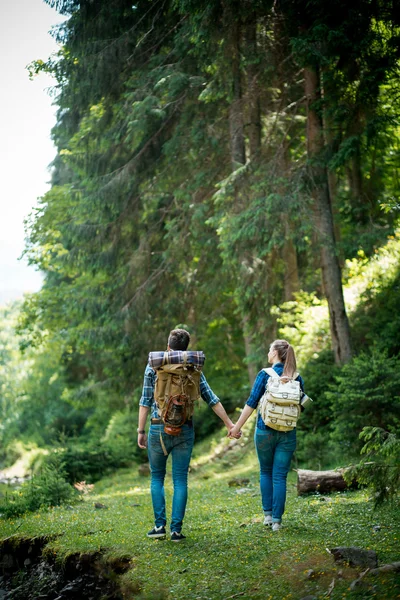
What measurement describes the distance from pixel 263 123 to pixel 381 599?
50.2 ft

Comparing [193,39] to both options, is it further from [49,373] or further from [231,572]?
[49,373]

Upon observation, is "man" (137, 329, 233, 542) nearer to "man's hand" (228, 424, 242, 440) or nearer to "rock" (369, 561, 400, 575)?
"man's hand" (228, 424, 242, 440)

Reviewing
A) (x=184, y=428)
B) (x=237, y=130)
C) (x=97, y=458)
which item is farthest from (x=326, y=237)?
(x=97, y=458)

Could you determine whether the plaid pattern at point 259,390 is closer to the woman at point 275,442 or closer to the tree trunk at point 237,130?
the woman at point 275,442

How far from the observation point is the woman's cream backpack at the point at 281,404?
6.41 metres

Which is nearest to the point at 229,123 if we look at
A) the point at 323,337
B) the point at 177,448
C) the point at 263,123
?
the point at 263,123

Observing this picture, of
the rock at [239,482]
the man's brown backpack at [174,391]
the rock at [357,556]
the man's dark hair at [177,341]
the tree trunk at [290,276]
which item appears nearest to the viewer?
the rock at [357,556]

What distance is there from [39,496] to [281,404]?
244 inches

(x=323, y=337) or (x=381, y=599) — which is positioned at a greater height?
(x=323, y=337)

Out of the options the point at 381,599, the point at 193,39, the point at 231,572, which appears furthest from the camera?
the point at 193,39

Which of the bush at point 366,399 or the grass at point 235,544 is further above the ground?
the bush at point 366,399

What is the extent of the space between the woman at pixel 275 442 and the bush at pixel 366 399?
178 inches

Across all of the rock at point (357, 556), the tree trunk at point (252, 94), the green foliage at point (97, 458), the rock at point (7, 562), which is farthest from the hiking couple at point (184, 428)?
the green foliage at point (97, 458)

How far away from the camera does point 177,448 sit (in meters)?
6.52
